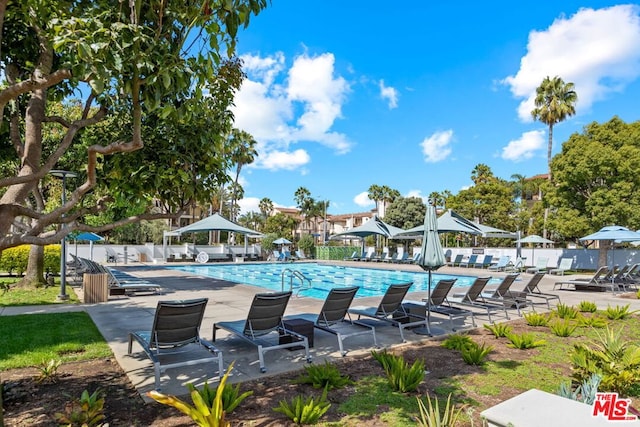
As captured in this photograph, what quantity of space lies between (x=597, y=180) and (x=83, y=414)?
94.3 ft

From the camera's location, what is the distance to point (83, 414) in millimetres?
3549

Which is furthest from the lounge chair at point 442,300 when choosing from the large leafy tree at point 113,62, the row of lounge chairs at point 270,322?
the large leafy tree at point 113,62

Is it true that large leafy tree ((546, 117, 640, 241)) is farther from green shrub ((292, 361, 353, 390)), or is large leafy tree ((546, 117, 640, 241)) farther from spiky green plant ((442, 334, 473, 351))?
green shrub ((292, 361, 353, 390))

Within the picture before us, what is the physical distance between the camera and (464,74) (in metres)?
18.8

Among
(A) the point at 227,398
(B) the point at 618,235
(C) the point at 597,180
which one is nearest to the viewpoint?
(A) the point at 227,398

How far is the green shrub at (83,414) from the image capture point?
348 cm

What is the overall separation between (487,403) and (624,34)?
1435 centimetres

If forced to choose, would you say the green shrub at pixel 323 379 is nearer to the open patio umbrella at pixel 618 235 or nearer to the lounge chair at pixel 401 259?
the open patio umbrella at pixel 618 235

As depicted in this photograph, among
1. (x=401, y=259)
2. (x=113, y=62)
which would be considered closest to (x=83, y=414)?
(x=113, y=62)

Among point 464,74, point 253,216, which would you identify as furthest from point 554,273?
point 253,216

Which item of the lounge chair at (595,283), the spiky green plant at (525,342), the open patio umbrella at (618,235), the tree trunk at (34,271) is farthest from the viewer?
the open patio umbrella at (618,235)

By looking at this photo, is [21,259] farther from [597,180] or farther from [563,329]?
[597,180]

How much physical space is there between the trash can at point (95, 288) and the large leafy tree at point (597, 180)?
975 inches

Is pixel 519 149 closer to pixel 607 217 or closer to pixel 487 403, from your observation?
pixel 607 217
